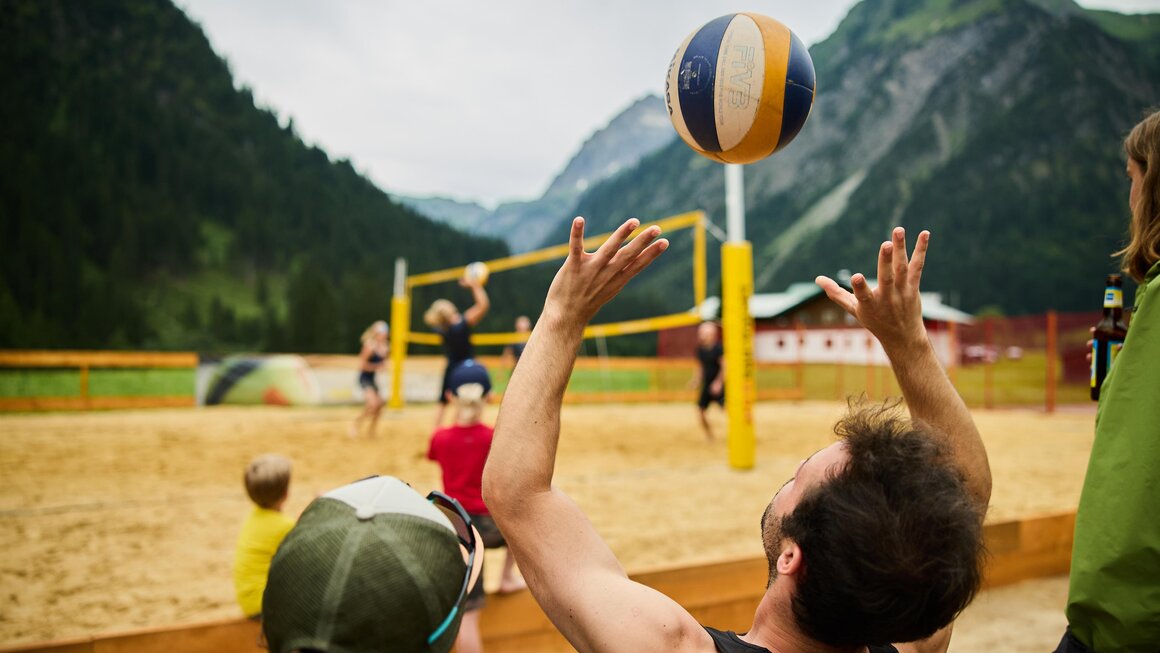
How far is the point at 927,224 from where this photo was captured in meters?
72.4

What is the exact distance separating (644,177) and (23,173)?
104m

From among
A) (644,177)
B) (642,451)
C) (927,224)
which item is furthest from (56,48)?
(644,177)

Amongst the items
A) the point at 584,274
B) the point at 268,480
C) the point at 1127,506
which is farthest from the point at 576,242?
the point at 268,480

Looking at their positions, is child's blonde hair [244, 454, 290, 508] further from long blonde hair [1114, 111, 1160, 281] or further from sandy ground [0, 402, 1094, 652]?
long blonde hair [1114, 111, 1160, 281]

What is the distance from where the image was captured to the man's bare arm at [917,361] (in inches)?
43.3

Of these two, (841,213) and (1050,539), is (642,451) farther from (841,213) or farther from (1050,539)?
(841,213)

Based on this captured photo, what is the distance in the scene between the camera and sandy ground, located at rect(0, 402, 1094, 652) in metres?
2.98

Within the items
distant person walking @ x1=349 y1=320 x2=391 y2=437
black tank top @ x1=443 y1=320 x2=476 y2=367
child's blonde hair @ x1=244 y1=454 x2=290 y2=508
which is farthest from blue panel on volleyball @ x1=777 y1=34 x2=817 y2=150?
distant person walking @ x1=349 y1=320 x2=391 y2=437

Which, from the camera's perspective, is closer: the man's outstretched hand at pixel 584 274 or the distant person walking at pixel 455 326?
the man's outstretched hand at pixel 584 274

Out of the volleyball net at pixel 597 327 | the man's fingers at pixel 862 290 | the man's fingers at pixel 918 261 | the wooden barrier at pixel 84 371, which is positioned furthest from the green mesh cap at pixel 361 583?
the wooden barrier at pixel 84 371

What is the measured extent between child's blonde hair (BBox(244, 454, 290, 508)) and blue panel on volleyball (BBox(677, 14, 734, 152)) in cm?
186

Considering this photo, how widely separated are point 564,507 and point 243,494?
5176 mm

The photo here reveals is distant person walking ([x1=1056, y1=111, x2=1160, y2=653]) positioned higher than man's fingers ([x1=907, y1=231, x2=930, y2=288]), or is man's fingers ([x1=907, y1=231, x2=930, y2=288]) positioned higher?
man's fingers ([x1=907, y1=231, x2=930, y2=288])

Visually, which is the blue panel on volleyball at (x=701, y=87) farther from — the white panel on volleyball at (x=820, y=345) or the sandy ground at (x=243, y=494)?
the white panel on volleyball at (x=820, y=345)
